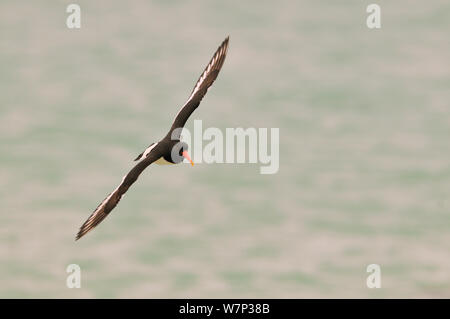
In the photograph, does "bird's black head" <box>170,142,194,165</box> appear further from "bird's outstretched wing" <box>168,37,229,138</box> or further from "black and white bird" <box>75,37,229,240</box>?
"bird's outstretched wing" <box>168,37,229,138</box>

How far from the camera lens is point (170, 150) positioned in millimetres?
17156

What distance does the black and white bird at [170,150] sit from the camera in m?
15.9

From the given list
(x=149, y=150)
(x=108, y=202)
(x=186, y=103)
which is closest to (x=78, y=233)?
(x=108, y=202)

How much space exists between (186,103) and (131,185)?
3178 millimetres

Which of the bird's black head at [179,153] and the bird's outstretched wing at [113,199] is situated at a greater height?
the bird's black head at [179,153]

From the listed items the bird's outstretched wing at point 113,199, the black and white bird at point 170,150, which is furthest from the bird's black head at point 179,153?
the bird's outstretched wing at point 113,199

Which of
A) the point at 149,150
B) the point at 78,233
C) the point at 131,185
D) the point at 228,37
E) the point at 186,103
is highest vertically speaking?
the point at 228,37

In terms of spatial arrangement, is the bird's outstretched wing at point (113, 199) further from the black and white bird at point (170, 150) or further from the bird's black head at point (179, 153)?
the bird's black head at point (179, 153)

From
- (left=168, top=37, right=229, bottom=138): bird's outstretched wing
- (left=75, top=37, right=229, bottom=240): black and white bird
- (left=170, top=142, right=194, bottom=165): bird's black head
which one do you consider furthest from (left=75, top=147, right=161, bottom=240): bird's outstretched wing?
(left=168, top=37, right=229, bottom=138): bird's outstretched wing

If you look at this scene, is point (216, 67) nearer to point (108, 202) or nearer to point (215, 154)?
point (215, 154)

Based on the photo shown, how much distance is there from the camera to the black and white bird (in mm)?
15852

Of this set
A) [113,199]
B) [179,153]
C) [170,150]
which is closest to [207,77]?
[179,153]

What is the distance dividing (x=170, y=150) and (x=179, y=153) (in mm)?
364

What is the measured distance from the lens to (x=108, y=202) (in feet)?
52.1
